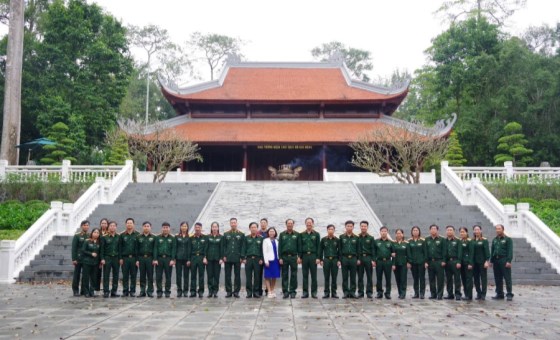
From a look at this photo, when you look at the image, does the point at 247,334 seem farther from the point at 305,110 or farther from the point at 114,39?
the point at 114,39

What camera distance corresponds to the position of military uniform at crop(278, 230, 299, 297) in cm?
934

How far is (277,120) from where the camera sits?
28516mm

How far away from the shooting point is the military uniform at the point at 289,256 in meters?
9.34

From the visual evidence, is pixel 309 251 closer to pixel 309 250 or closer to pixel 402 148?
pixel 309 250

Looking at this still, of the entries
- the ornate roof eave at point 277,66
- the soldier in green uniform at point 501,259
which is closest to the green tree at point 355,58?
the ornate roof eave at point 277,66

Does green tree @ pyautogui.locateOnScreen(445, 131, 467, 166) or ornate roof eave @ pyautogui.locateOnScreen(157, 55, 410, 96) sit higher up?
ornate roof eave @ pyautogui.locateOnScreen(157, 55, 410, 96)

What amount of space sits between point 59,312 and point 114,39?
2909cm

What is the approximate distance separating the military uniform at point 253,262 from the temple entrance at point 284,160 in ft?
58.0

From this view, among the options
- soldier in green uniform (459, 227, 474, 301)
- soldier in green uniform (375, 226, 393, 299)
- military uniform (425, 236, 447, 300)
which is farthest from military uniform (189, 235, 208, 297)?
soldier in green uniform (459, 227, 474, 301)

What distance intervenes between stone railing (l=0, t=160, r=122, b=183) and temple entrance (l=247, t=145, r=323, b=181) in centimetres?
929

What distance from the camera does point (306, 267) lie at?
9508mm

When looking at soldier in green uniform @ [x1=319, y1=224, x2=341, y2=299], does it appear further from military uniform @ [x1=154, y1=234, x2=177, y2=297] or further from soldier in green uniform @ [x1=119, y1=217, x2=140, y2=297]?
soldier in green uniform @ [x1=119, y1=217, x2=140, y2=297]

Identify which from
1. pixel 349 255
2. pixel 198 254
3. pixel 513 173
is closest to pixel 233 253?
pixel 198 254

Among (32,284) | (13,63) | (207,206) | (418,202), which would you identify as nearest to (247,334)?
(32,284)
